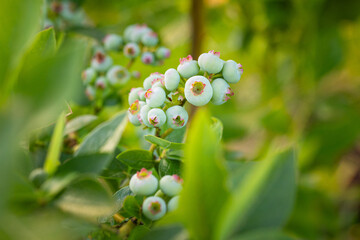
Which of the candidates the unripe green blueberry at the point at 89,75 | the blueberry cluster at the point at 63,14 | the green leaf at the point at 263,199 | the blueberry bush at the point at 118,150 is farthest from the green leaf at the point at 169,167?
the blueberry cluster at the point at 63,14

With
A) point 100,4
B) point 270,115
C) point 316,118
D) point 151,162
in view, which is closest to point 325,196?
point 316,118

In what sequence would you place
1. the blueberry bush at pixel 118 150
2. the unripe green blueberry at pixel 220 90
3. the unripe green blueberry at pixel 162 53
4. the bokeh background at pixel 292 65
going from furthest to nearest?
1. the bokeh background at pixel 292 65
2. the unripe green blueberry at pixel 162 53
3. the unripe green blueberry at pixel 220 90
4. the blueberry bush at pixel 118 150

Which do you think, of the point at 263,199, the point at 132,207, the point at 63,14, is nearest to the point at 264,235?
the point at 263,199

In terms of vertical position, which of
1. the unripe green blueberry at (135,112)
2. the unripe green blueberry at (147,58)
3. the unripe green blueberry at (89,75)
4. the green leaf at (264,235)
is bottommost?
the green leaf at (264,235)

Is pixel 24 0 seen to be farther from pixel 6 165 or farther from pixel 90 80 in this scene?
pixel 90 80

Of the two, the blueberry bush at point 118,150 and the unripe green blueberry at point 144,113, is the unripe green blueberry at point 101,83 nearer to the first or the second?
the blueberry bush at point 118,150

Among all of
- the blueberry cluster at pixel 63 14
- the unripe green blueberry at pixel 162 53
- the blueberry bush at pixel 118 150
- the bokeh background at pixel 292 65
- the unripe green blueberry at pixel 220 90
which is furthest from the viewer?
the bokeh background at pixel 292 65

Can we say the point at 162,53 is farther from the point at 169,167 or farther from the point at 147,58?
the point at 169,167

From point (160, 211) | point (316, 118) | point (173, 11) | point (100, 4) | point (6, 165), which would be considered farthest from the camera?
point (316, 118)
